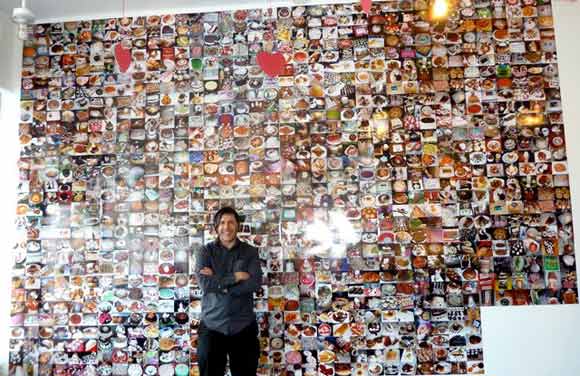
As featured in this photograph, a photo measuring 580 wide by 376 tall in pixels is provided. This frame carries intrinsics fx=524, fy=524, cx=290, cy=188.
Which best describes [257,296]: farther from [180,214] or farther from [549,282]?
[549,282]

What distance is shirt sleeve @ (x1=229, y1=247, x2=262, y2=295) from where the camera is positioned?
3.05 meters

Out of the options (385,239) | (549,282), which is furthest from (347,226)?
(549,282)

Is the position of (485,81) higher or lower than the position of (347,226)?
higher

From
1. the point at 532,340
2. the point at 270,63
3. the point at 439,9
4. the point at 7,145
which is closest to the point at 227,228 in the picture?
the point at 270,63

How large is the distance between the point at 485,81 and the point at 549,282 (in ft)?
4.46

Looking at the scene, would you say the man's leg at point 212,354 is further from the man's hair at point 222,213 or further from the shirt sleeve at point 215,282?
the man's hair at point 222,213

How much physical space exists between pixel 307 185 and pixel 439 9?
151 centimetres

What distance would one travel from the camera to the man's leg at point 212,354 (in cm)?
309

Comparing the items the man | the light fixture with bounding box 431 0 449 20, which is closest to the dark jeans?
the man

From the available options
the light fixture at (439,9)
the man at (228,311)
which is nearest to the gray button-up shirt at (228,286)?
the man at (228,311)

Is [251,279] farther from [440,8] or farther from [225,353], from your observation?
[440,8]

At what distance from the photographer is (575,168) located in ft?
11.1

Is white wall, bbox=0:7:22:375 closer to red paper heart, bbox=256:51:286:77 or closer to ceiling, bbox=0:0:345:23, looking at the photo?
ceiling, bbox=0:0:345:23

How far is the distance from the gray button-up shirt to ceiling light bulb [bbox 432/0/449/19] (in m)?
2.01
